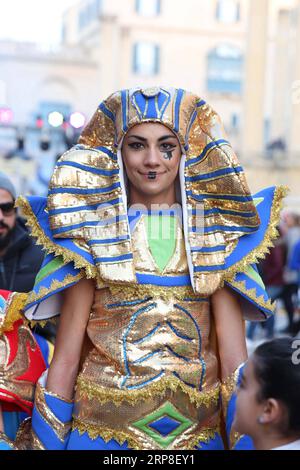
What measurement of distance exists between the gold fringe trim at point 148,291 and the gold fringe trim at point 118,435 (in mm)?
417

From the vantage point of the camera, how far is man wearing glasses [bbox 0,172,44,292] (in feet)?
13.4

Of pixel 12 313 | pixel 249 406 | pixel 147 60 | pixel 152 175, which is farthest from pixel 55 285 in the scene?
pixel 147 60

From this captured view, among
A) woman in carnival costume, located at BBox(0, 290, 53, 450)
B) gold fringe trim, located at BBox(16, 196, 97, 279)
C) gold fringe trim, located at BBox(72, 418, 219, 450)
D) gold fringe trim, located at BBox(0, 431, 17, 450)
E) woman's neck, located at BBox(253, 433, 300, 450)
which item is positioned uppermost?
gold fringe trim, located at BBox(16, 196, 97, 279)

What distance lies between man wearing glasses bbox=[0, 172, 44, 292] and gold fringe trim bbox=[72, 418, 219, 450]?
135cm

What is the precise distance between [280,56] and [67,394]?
33065 mm

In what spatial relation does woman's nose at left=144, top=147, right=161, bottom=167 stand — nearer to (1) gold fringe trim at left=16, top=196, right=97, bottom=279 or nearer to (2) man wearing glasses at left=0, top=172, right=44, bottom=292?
(1) gold fringe trim at left=16, top=196, right=97, bottom=279

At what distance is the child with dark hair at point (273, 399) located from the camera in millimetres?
2201

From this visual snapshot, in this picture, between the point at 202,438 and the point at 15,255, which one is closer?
the point at 202,438

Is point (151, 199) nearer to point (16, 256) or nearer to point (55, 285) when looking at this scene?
→ point (55, 285)

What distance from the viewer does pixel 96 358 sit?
2859mm

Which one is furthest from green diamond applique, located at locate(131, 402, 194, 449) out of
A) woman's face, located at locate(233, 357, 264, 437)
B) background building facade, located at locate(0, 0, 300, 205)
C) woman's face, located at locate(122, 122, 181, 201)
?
background building facade, located at locate(0, 0, 300, 205)

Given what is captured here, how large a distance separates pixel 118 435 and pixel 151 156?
0.88 m

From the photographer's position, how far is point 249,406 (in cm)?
229

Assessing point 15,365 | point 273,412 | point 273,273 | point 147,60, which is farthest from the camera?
point 147,60
